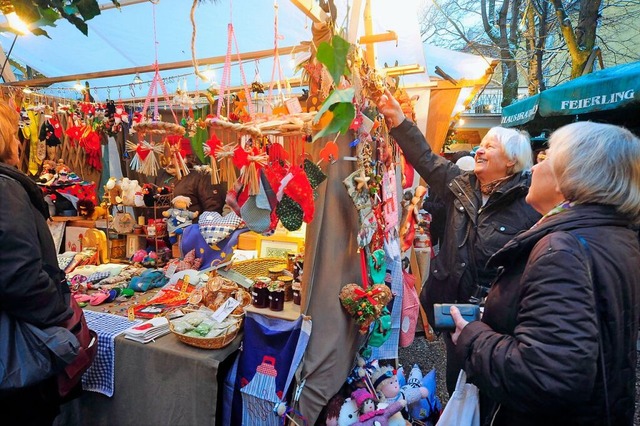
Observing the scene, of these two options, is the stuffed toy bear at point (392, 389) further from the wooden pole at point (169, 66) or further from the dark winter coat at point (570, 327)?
the wooden pole at point (169, 66)

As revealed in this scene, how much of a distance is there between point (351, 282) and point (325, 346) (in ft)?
1.04

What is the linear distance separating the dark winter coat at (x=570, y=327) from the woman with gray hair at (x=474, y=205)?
0.69 meters

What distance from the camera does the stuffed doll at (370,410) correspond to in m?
1.70

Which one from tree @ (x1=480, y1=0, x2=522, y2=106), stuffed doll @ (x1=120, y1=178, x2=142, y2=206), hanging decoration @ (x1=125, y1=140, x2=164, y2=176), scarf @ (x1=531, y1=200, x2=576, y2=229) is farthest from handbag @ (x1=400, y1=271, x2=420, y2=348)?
tree @ (x1=480, y1=0, x2=522, y2=106)

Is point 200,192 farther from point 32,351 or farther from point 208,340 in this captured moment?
point 32,351

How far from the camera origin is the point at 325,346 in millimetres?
1650

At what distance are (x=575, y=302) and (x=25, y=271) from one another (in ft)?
5.19

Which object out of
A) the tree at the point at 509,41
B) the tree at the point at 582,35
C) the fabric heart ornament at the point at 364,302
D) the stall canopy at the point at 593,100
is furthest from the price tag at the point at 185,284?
the tree at the point at 509,41

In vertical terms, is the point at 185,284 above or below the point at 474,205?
below

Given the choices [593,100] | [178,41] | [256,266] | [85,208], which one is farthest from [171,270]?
[593,100]

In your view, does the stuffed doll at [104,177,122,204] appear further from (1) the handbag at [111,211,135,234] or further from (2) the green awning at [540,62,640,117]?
(2) the green awning at [540,62,640,117]

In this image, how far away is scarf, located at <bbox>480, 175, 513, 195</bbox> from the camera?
172 cm

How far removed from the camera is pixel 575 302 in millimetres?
839

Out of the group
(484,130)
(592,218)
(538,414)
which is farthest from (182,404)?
(484,130)
